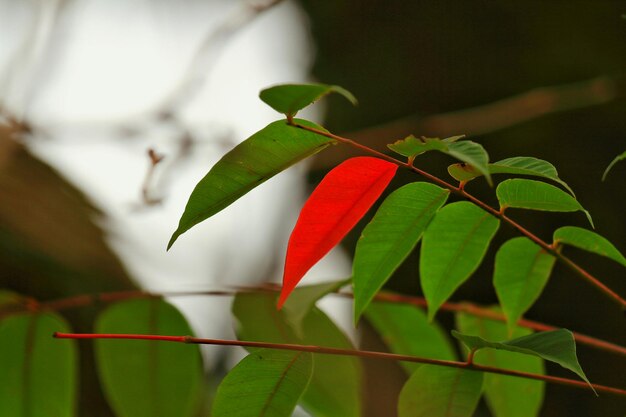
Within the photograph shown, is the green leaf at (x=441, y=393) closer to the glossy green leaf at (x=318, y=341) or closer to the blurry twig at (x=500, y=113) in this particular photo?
the glossy green leaf at (x=318, y=341)

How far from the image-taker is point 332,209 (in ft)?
1.28

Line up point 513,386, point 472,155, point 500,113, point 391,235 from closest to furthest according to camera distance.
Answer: point 472,155, point 391,235, point 513,386, point 500,113

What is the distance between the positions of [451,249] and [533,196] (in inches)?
2.7

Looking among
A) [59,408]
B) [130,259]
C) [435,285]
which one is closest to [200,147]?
[130,259]

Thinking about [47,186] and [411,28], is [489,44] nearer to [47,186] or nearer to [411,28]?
[411,28]

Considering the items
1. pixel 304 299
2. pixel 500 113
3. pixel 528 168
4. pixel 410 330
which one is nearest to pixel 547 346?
pixel 528 168

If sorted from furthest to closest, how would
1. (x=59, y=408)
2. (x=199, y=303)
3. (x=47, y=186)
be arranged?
1. (x=199, y=303)
2. (x=47, y=186)
3. (x=59, y=408)

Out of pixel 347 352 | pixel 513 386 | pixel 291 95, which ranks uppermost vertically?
Answer: pixel 291 95

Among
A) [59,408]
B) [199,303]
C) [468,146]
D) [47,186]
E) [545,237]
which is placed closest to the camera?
[468,146]

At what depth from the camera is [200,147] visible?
4.17 feet

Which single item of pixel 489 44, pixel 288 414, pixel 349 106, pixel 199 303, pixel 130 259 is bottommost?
pixel 199 303

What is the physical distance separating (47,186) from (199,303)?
1.75 ft

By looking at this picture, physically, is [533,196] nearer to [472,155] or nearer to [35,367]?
[472,155]

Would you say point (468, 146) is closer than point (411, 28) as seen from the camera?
Yes
